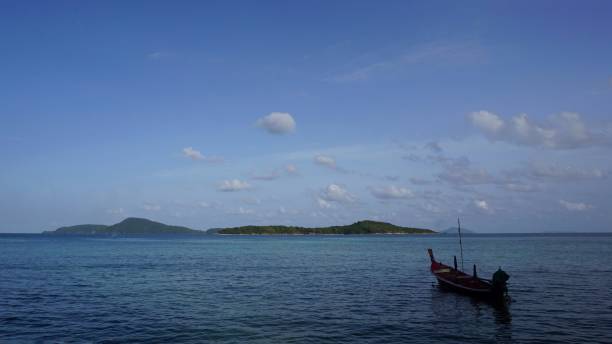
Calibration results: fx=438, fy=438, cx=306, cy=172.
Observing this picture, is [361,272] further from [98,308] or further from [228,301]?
[98,308]

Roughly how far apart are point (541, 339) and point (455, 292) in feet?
63.1

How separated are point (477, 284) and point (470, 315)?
8347 mm

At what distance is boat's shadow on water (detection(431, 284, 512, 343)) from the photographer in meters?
31.1

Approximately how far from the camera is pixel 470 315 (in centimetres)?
3666

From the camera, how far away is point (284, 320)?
33.3 metres

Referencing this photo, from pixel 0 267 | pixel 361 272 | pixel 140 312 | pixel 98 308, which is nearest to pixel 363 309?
pixel 140 312

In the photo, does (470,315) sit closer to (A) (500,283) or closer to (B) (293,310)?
(A) (500,283)

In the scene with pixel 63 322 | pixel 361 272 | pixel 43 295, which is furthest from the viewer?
pixel 361 272

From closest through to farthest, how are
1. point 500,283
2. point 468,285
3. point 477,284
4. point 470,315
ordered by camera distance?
point 470,315 → point 500,283 → point 477,284 → point 468,285

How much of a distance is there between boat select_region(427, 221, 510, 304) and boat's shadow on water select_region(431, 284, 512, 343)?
0.68 m

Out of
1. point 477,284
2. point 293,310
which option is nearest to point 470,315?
point 477,284

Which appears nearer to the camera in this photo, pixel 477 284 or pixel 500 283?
pixel 500 283

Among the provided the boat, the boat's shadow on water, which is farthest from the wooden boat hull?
the boat's shadow on water

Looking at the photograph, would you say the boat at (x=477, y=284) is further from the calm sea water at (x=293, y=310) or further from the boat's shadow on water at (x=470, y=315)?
the calm sea water at (x=293, y=310)
